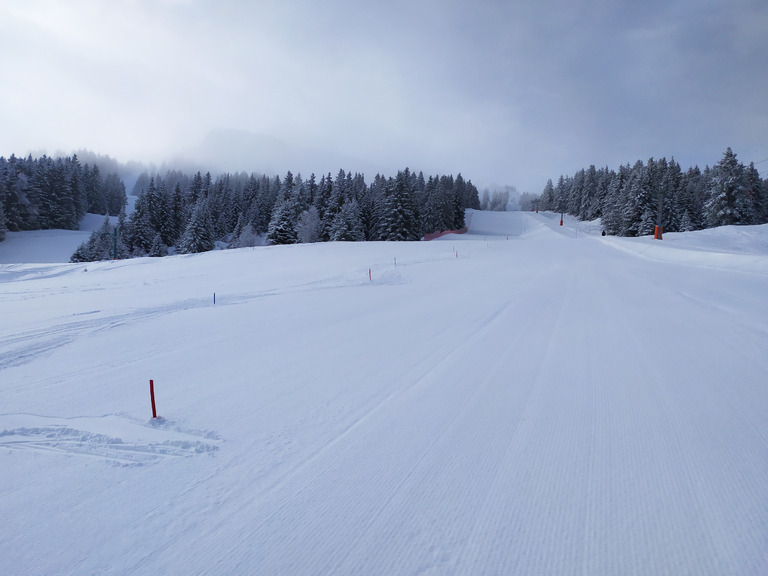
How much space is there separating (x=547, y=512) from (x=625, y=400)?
2.41 m

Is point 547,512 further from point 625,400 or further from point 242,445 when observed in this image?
point 242,445

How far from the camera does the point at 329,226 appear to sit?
51.8 m

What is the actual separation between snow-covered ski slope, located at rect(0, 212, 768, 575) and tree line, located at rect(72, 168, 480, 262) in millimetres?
41725

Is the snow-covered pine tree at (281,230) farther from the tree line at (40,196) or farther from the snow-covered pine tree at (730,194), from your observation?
the snow-covered pine tree at (730,194)

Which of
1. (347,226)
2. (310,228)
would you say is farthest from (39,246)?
(347,226)

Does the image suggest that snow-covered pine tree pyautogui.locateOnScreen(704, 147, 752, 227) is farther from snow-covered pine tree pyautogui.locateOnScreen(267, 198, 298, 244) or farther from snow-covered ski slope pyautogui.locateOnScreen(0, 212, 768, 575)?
snow-covered pine tree pyautogui.locateOnScreen(267, 198, 298, 244)

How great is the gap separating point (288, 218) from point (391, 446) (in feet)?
158

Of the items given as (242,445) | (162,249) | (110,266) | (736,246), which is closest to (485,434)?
(242,445)

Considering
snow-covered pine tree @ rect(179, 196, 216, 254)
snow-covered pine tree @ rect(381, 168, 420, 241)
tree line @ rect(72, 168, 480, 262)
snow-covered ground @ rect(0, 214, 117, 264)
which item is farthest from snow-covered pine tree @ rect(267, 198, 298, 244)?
snow-covered ground @ rect(0, 214, 117, 264)

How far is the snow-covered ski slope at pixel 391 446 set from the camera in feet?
8.04

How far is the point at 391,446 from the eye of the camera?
11.8 ft

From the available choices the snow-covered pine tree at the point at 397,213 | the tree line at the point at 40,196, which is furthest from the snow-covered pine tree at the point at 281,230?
the tree line at the point at 40,196

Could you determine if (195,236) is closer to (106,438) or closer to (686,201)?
(106,438)

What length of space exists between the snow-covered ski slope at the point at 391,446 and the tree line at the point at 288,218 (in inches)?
1643
